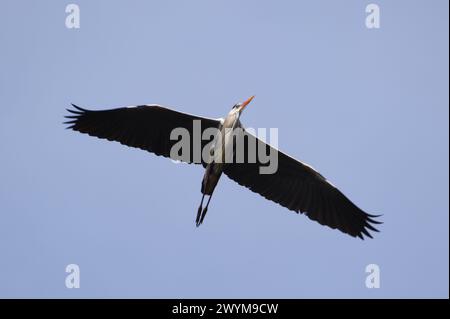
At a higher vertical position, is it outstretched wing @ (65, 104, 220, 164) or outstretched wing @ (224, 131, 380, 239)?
outstretched wing @ (65, 104, 220, 164)

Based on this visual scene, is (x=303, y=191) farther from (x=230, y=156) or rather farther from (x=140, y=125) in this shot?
(x=140, y=125)

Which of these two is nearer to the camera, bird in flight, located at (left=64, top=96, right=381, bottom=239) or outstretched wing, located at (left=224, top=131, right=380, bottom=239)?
bird in flight, located at (left=64, top=96, right=381, bottom=239)

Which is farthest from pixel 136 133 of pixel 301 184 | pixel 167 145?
pixel 301 184

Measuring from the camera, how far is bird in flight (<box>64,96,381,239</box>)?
1524cm

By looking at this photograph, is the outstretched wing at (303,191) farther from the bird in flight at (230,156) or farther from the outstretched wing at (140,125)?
the outstretched wing at (140,125)

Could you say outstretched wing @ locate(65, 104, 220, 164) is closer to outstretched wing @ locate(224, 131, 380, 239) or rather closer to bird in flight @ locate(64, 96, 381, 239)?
bird in flight @ locate(64, 96, 381, 239)

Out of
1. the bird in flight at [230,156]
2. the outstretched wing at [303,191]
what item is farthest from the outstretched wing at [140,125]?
the outstretched wing at [303,191]

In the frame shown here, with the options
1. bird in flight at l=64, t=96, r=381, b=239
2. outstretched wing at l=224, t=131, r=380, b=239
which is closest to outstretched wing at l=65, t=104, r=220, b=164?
bird in flight at l=64, t=96, r=381, b=239

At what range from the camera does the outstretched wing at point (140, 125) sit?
50.2 ft

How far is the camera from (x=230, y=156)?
51.0ft

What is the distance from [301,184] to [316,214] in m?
0.72
